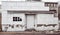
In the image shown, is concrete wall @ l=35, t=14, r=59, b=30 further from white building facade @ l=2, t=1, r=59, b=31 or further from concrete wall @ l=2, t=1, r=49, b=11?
concrete wall @ l=2, t=1, r=49, b=11

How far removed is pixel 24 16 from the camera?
5770 mm

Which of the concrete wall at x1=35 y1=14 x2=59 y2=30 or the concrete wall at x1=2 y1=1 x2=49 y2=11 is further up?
the concrete wall at x1=2 y1=1 x2=49 y2=11

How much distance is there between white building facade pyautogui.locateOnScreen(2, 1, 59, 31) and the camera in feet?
18.7

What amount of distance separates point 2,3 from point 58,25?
3.09 metres

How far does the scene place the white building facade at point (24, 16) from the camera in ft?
18.7

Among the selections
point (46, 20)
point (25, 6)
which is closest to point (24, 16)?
point (25, 6)

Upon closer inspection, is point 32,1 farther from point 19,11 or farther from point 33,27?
point 33,27

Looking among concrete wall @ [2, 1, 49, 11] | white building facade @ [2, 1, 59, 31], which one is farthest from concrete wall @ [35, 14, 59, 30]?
concrete wall @ [2, 1, 49, 11]

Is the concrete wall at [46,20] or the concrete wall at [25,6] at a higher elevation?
the concrete wall at [25,6]

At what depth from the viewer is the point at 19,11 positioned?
5.73 m

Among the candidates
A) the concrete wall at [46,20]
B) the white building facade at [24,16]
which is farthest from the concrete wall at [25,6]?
the concrete wall at [46,20]

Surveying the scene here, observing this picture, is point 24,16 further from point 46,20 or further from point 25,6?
point 46,20

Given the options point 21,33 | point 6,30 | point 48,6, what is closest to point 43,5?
point 48,6

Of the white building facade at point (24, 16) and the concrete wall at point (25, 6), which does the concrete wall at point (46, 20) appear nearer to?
the white building facade at point (24, 16)
